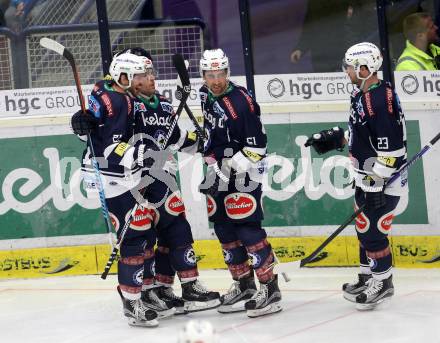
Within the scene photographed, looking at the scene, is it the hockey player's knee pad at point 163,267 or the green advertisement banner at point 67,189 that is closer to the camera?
the hockey player's knee pad at point 163,267

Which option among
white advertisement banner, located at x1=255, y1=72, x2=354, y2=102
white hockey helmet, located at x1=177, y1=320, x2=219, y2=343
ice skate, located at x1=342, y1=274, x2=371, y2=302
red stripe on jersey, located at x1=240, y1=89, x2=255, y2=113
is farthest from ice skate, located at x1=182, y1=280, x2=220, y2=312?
white hockey helmet, located at x1=177, y1=320, x2=219, y2=343

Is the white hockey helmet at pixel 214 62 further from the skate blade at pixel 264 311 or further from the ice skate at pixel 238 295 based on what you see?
the skate blade at pixel 264 311

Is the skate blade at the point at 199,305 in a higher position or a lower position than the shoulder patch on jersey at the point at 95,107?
lower

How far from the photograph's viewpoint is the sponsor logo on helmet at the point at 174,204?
6.44 meters

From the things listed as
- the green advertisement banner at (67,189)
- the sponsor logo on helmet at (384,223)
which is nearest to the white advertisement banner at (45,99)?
the green advertisement banner at (67,189)

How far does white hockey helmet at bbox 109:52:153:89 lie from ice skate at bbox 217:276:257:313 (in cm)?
132

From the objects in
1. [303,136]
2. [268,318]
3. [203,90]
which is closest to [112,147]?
[203,90]

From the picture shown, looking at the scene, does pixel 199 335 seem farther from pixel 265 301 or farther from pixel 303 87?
pixel 303 87

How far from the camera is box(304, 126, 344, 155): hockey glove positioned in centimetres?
648

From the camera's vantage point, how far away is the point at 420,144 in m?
7.34

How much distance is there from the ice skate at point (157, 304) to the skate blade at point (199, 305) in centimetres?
9

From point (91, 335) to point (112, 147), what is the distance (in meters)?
1.04

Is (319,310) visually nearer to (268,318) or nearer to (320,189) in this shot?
(268,318)

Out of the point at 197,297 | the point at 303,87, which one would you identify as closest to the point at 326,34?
the point at 303,87
